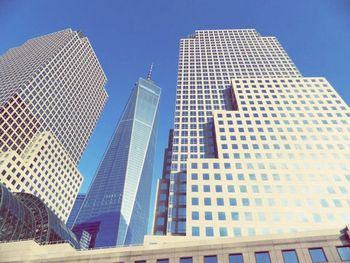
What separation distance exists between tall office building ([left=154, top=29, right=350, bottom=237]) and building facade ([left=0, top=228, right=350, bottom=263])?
26.5 metres

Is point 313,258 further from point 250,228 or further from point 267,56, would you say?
point 267,56

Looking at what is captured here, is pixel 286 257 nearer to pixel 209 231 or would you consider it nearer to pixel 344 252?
pixel 344 252

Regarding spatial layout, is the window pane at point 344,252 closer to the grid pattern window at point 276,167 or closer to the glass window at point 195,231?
the grid pattern window at point 276,167

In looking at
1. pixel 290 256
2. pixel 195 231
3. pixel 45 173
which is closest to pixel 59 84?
pixel 45 173

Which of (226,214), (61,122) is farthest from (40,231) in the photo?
(61,122)

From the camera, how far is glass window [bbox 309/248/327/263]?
32906mm

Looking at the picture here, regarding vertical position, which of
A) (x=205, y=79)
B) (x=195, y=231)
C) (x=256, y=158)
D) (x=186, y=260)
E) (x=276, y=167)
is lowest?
(x=186, y=260)

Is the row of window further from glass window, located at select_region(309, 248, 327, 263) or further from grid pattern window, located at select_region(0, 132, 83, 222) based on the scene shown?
grid pattern window, located at select_region(0, 132, 83, 222)

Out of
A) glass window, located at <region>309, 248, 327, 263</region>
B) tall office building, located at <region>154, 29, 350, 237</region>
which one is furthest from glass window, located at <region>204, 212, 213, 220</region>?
glass window, located at <region>309, 248, 327, 263</region>

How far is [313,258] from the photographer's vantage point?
1308 inches

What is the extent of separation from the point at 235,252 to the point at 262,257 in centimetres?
310

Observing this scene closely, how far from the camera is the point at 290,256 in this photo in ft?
112

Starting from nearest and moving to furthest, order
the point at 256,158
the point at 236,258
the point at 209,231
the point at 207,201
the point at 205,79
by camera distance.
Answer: the point at 236,258
the point at 209,231
the point at 207,201
the point at 256,158
the point at 205,79

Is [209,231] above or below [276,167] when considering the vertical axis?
below
